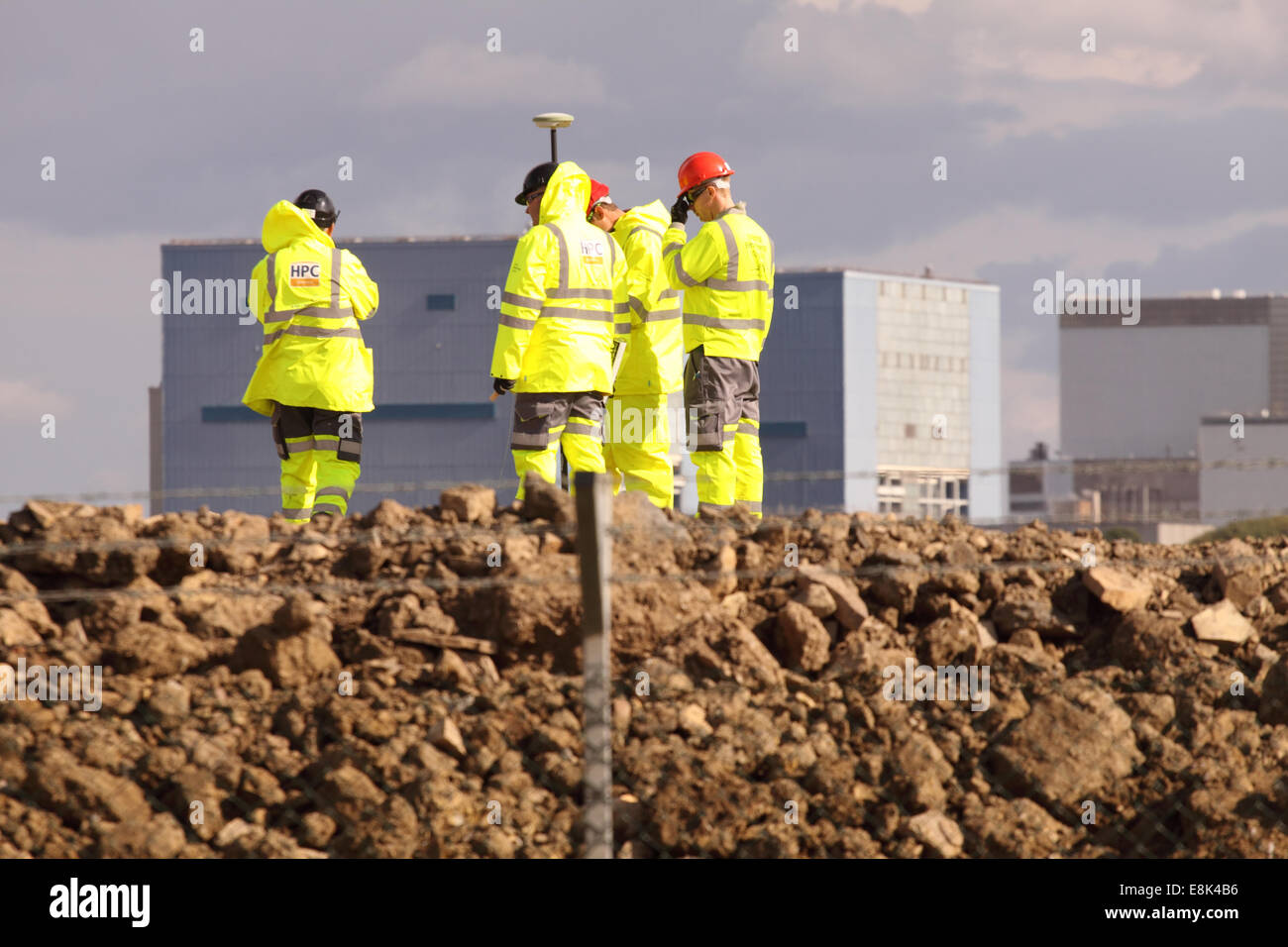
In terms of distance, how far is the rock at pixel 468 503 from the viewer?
800 cm

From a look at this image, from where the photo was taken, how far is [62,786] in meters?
6.20

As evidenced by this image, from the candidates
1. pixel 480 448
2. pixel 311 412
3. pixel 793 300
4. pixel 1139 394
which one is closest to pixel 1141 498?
pixel 1139 394

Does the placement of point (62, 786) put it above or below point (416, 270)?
below

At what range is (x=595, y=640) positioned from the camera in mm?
5129

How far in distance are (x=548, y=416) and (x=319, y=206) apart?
105 inches

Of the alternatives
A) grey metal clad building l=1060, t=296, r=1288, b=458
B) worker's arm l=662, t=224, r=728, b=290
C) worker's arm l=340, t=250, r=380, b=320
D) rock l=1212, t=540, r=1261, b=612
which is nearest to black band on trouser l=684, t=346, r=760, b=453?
worker's arm l=662, t=224, r=728, b=290

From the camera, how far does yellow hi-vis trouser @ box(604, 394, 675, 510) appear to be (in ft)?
33.2

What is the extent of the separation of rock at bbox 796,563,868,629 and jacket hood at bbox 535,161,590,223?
9.55 feet

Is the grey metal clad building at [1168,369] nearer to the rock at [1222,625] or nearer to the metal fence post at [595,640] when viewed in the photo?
the rock at [1222,625]

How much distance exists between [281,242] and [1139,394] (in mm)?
96571

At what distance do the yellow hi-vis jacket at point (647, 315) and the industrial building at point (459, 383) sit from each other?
45752 millimetres

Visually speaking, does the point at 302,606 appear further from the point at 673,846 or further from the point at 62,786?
the point at 673,846
